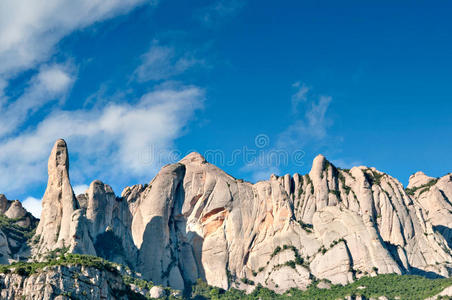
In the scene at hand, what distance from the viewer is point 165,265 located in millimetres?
123250

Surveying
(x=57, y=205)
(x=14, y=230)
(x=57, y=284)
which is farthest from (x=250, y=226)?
(x=57, y=284)

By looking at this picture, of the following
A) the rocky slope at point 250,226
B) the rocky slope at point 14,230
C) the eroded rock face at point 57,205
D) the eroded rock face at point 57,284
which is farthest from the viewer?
the rocky slope at point 250,226

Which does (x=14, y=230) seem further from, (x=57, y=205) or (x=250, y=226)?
(x=250, y=226)

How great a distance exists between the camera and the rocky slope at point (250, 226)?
11800cm

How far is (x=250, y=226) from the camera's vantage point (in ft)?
436

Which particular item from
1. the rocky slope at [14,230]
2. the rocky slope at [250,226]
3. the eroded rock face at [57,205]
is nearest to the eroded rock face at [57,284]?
the rocky slope at [250,226]

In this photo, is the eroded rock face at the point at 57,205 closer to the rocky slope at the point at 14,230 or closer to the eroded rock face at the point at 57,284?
the rocky slope at the point at 14,230

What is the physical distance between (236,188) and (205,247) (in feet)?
43.6

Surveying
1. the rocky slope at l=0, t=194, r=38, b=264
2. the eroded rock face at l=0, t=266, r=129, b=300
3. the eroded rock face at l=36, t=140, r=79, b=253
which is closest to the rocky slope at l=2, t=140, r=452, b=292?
the eroded rock face at l=36, t=140, r=79, b=253

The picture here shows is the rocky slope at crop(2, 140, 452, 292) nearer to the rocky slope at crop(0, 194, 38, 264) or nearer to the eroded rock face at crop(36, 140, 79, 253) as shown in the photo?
the eroded rock face at crop(36, 140, 79, 253)

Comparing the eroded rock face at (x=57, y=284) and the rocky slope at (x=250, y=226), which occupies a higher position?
the rocky slope at (x=250, y=226)

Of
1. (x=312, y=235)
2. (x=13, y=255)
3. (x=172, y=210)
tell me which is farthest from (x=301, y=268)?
(x=13, y=255)

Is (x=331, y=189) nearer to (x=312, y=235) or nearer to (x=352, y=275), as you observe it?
(x=312, y=235)

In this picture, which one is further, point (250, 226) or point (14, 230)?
point (250, 226)
